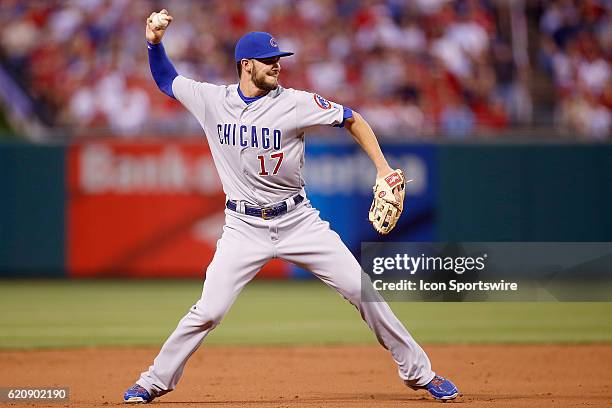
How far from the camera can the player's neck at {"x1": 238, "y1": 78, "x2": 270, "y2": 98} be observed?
229 inches

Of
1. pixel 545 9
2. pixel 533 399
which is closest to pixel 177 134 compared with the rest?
pixel 545 9

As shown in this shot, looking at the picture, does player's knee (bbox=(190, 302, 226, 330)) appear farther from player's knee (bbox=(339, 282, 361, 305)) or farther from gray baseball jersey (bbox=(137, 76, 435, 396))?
player's knee (bbox=(339, 282, 361, 305))

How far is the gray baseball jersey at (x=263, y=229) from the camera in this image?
5.75 meters

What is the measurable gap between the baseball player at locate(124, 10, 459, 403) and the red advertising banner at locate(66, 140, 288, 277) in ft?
26.2

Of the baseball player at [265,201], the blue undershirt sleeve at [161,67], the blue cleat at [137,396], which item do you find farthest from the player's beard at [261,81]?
the blue cleat at [137,396]

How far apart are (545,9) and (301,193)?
11589 millimetres

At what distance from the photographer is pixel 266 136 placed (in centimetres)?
574

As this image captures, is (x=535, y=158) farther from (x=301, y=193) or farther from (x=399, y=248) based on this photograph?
(x=301, y=193)

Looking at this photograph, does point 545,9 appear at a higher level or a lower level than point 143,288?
higher

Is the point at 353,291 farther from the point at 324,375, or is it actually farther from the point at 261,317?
the point at 261,317

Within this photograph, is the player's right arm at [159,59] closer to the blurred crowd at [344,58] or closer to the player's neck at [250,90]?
the player's neck at [250,90]

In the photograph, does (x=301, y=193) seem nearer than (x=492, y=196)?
Yes

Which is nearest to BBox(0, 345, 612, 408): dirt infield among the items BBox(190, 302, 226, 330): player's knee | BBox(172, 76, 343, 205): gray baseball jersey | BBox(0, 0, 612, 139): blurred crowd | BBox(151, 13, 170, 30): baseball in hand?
BBox(190, 302, 226, 330): player's knee

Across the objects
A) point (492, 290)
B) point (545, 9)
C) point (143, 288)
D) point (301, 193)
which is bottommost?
point (143, 288)
